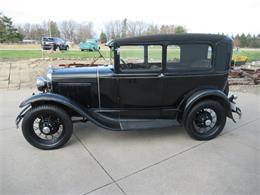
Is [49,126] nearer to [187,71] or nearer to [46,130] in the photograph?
[46,130]

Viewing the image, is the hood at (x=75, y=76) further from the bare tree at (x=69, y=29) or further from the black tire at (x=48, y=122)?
the bare tree at (x=69, y=29)

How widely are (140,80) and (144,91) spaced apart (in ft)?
0.68

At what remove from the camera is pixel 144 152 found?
10.9 ft

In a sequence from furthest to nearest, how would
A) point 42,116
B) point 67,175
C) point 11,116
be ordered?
point 11,116, point 42,116, point 67,175

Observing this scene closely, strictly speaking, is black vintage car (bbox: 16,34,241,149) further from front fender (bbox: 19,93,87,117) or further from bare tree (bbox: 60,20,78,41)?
bare tree (bbox: 60,20,78,41)

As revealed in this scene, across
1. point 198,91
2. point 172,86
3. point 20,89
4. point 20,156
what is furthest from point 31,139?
point 20,89

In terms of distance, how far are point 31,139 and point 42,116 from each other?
38 centimetres

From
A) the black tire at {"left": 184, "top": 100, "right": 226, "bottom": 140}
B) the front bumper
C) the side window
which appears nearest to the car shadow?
the black tire at {"left": 184, "top": 100, "right": 226, "bottom": 140}

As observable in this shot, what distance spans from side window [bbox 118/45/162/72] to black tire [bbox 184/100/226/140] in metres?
0.93

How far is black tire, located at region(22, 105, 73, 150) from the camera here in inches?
131

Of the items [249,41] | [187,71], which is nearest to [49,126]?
[187,71]

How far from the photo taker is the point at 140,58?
3719mm

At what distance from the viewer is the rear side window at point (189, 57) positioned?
11.7ft

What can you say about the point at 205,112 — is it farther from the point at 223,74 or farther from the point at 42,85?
the point at 42,85
